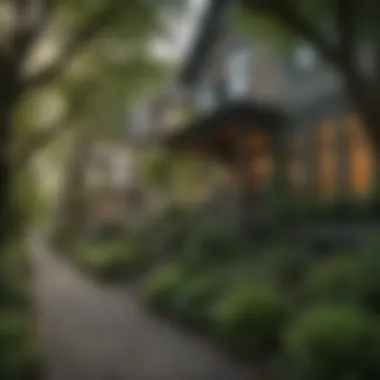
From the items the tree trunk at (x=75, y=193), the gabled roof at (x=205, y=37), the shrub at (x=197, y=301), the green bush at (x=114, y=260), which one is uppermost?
the gabled roof at (x=205, y=37)

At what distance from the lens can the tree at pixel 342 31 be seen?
372 cm

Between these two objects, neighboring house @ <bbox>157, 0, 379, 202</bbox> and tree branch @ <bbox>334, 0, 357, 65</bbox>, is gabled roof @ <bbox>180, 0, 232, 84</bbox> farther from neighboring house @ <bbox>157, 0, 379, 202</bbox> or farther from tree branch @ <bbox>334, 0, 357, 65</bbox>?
tree branch @ <bbox>334, 0, 357, 65</bbox>

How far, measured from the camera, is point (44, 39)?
4395 millimetres

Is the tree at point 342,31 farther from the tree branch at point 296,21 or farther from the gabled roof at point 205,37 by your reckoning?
the gabled roof at point 205,37

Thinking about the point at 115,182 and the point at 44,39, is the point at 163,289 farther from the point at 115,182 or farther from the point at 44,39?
the point at 44,39

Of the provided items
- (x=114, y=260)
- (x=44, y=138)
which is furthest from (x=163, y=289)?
(x=44, y=138)

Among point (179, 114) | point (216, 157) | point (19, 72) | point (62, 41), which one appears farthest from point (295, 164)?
point (19, 72)

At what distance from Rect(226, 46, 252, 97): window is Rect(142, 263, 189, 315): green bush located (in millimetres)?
2129

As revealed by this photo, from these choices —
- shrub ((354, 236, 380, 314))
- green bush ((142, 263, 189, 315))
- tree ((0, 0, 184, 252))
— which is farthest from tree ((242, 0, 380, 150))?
green bush ((142, 263, 189, 315))

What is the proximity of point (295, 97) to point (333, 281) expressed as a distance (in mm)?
3133

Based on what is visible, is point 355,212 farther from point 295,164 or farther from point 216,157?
point 216,157

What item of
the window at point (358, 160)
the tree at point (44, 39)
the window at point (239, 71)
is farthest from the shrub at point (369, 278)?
the window at point (239, 71)

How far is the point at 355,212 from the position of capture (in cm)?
522

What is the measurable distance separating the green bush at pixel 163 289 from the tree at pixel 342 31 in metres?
2.00
